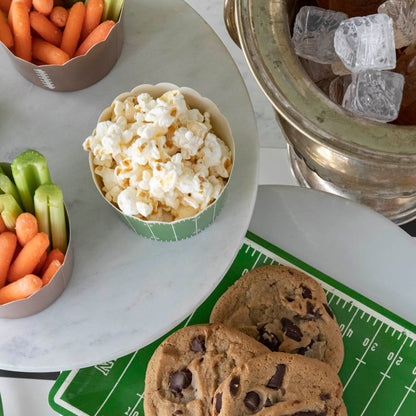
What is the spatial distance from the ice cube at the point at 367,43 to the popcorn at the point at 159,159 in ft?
0.74

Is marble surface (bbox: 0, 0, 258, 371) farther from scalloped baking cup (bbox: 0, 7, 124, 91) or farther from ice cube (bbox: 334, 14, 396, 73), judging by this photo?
ice cube (bbox: 334, 14, 396, 73)

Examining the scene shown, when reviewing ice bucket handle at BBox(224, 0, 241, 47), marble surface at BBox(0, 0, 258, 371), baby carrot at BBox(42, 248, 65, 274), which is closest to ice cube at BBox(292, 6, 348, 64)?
marble surface at BBox(0, 0, 258, 371)

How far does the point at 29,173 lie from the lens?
0.89 metres

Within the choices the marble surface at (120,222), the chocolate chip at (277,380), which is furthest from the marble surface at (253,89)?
the chocolate chip at (277,380)

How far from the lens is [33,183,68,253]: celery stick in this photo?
2.86ft

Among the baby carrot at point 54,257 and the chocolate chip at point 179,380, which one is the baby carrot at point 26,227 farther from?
the chocolate chip at point 179,380

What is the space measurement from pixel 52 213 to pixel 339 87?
48 centimetres

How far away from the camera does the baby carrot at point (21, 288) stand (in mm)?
875

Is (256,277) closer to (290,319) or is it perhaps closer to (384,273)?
(290,319)

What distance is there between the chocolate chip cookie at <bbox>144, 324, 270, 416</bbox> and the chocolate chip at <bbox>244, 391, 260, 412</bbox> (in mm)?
51

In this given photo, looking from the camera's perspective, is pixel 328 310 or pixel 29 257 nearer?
pixel 29 257

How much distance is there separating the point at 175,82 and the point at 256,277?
366mm

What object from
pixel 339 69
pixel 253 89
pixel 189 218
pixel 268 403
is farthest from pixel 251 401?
pixel 253 89

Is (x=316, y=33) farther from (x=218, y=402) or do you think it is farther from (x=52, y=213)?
(x=218, y=402)
